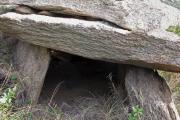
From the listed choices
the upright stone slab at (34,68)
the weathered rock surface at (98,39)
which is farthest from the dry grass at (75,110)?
the weathered rock surface at (98,39)

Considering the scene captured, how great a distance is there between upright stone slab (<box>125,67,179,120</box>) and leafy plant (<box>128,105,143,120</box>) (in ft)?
0.24

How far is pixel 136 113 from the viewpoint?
4.48 metres

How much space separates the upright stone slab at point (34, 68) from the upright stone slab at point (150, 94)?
0.92 meters

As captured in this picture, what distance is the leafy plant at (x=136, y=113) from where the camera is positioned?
4473mm

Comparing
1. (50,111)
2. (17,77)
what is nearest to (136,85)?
(50,111)

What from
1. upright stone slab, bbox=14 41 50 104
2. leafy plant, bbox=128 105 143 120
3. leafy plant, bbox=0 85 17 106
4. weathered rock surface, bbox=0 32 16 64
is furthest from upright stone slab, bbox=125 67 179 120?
weathered rock surface, bbox=0 32 16 64

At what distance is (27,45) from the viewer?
4.98 meters

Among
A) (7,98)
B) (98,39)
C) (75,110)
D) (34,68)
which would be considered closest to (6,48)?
(34,68)

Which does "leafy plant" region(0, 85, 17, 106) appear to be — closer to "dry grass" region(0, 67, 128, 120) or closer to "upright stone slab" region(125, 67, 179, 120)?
"dry grass" region(0, 67, 128, 120)

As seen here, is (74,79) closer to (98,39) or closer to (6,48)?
(6,48)

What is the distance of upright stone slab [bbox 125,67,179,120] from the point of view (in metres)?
4.50

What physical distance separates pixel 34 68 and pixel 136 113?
1237 millimetres

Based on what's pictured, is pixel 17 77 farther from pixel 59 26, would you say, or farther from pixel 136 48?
pixel 136 48

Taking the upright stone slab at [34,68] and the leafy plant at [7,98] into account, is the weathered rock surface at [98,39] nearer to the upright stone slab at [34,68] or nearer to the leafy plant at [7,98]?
the upright stone slab at [34,68]
